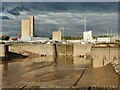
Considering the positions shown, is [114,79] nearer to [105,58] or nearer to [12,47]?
[105,58]

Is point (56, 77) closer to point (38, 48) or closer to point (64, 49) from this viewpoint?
point (38, 48)

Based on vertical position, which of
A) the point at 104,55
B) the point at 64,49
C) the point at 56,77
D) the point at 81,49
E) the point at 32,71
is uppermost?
the point at 104,55

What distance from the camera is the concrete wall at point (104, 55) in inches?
930

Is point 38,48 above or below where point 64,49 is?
above

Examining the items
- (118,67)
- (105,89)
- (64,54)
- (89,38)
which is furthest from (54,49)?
(105,89)

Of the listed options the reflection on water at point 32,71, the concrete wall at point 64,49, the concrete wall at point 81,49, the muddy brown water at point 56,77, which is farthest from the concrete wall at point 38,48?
the muddy brown water at point 56,77

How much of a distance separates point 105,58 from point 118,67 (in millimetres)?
4180

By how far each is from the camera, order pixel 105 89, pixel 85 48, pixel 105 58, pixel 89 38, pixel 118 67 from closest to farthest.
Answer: pixel 105 89 → pixel 118 67 → pixel 105 58 → pixel 85 48 → pixel 89 38

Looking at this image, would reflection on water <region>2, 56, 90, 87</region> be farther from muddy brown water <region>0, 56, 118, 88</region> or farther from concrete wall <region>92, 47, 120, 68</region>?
concrete wall <region>92, 47, 120, 68</region>

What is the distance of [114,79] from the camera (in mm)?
16516

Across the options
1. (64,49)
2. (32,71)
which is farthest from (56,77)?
(64,49)

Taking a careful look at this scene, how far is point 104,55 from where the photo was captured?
77.5ft

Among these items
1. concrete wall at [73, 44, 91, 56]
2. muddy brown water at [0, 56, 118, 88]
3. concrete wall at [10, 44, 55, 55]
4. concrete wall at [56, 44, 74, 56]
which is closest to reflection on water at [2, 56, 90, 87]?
muddy brown water at [0, 56, 118, 88]

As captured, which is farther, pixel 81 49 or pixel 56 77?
pixel 81 49
